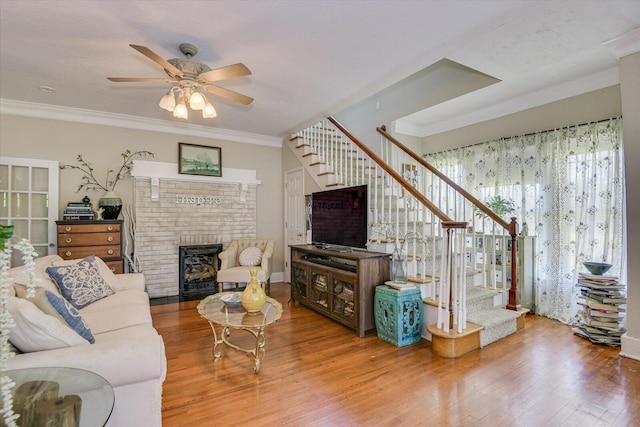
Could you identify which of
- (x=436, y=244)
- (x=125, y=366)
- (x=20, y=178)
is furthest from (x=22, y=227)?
(x=436, y=244)

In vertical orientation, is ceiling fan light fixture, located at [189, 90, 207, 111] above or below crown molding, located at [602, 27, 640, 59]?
below

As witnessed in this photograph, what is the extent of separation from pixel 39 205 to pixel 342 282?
4.18 meters

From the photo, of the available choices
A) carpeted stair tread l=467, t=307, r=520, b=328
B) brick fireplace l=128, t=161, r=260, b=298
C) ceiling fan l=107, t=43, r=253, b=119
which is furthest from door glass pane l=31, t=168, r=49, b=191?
carpeted stair tread l=467, t=307, r=520, b=328

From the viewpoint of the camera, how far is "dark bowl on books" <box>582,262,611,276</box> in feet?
10.2

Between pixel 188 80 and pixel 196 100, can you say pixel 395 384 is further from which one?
pixel 188 80

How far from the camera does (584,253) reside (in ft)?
11.5

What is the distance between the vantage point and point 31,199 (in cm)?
413

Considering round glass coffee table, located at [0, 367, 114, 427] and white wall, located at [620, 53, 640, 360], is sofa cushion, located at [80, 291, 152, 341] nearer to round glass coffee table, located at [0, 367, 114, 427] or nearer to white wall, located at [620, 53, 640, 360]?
round glass coffee table, located at [0, 367, 114, 427]

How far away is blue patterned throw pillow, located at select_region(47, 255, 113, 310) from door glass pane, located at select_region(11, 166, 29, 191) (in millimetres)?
2164

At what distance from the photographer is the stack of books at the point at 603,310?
116 inches

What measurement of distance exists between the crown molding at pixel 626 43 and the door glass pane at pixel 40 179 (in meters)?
6.45

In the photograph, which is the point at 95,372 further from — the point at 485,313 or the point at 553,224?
the point at 553,224

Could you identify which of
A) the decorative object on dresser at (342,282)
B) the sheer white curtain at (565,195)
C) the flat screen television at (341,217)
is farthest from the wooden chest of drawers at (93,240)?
the sheer white curtain at (565,195)

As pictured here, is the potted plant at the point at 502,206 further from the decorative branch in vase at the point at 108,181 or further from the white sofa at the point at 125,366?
the decorative branch in vase at the point at 108,181
